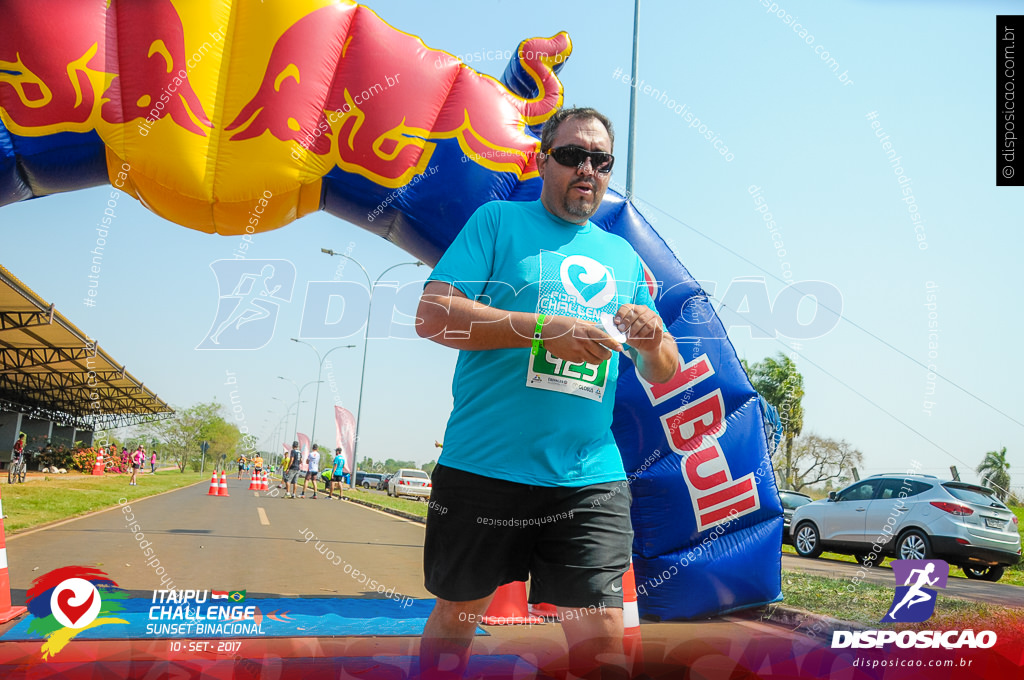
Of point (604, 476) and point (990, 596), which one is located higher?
point (604, 476)

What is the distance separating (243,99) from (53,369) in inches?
882

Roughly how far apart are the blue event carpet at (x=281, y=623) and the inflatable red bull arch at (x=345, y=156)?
135 centimetres

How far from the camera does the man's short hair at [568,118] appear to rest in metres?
2.04

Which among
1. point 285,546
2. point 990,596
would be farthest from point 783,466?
point 285,546

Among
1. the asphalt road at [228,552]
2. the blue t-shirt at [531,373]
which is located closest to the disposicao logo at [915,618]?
the blue t-shirt at [531,373]

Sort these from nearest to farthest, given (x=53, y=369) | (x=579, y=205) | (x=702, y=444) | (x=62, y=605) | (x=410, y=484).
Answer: (x=579, y=205)
(x=62, y=605)
(x=702, y=444)
(x=53, y=369)
(x=410, y=484)

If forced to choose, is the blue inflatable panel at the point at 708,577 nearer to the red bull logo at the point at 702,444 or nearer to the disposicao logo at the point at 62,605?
the red bull logo at the point at 702,444

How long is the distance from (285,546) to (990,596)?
21.8 ft

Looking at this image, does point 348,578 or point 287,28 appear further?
point 348,578

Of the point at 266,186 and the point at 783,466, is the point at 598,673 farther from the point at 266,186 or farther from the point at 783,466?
the point at 783,466

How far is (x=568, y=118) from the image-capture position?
6.72ft

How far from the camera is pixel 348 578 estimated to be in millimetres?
5637

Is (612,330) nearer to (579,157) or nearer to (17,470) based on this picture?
(579,157)

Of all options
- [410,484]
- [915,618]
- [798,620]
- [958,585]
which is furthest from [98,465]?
[915,618]
